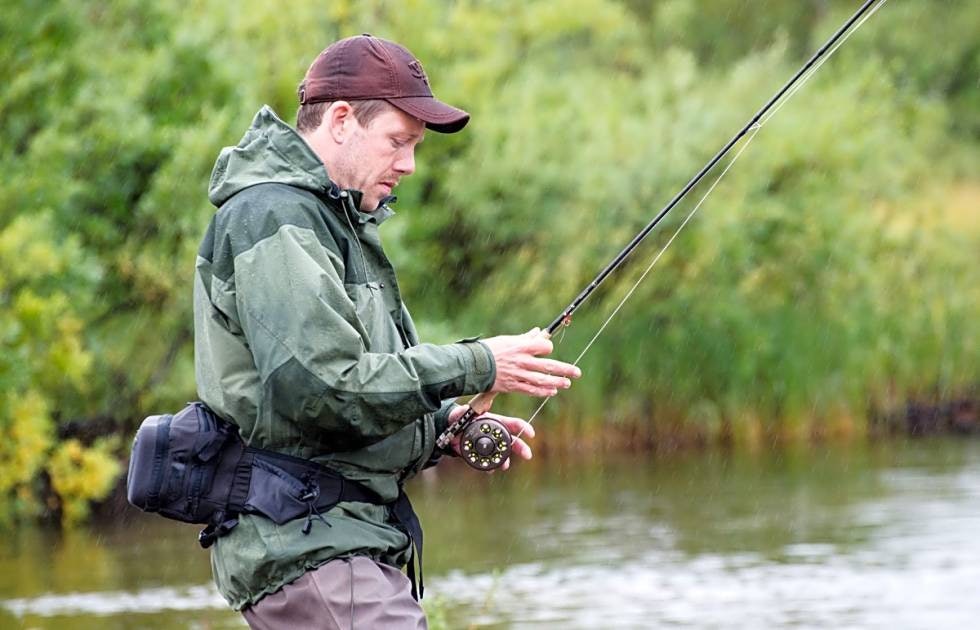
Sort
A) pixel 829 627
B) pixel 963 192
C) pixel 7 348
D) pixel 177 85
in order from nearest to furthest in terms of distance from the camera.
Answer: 1. pixel 829 627
2. pixel 7 348
3. pixel 177 85
4. pixel 963 192

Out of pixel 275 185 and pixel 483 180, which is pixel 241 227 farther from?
pixel 483 180

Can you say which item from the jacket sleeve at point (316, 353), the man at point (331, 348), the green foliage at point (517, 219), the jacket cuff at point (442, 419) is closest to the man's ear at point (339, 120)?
the man at point (331, 348)

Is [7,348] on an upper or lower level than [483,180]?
lower

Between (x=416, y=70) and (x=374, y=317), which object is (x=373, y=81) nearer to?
(x=416, y=70)

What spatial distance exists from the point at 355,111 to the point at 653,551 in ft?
31.8

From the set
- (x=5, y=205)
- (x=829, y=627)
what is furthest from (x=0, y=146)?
(x=829, y=627)

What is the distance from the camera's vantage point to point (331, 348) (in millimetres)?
3336

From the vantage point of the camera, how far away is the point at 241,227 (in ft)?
11.3

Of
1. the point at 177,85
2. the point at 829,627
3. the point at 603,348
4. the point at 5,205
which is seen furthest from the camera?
the point at 603,348

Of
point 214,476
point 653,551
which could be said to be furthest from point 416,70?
point 653,551

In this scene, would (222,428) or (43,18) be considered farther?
(43,18)

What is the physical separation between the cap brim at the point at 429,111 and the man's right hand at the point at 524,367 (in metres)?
0.44

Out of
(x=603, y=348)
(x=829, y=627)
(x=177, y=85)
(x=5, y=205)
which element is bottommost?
(x=829, y=627)

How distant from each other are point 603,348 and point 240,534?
52.3 feet
